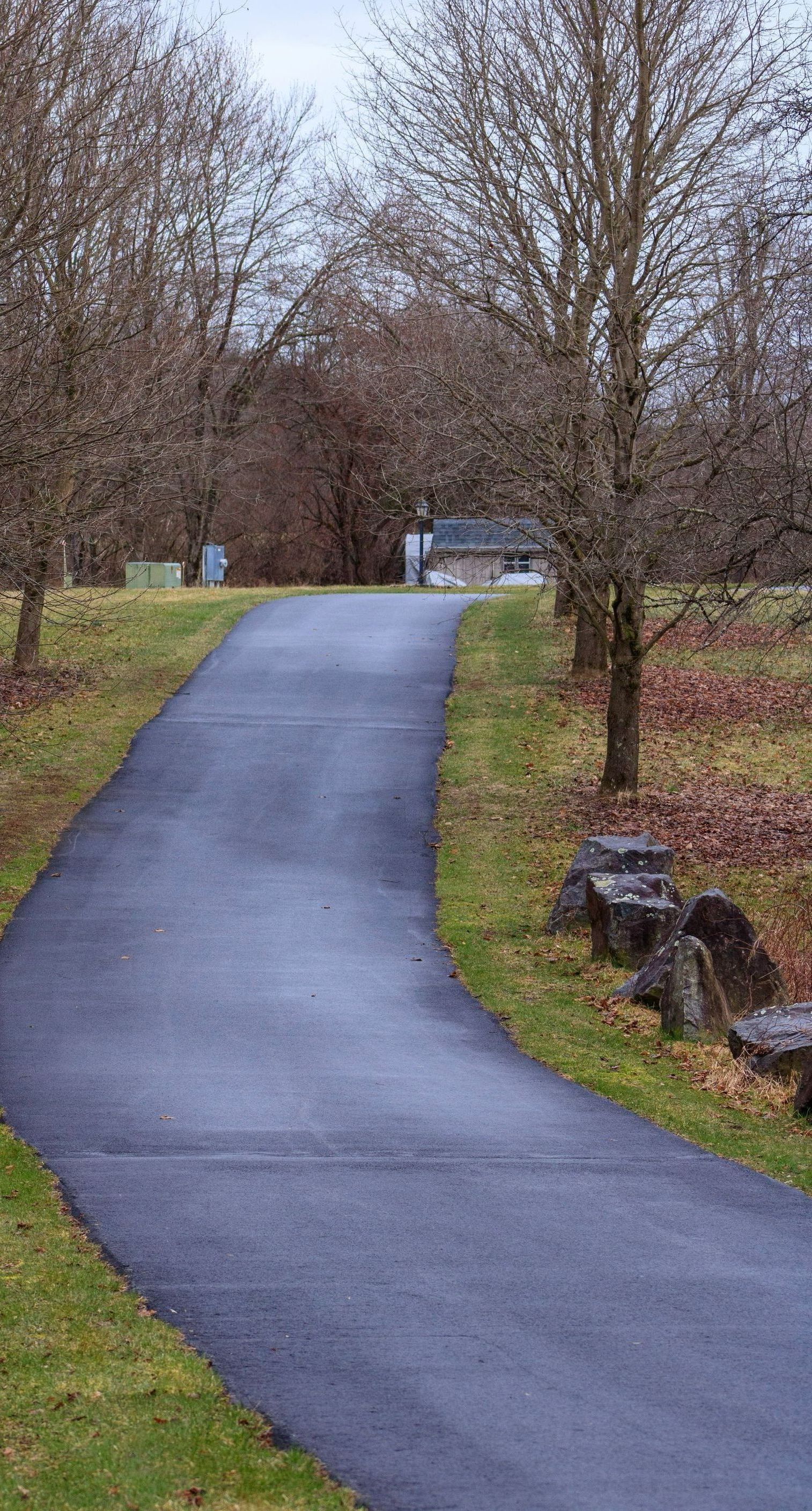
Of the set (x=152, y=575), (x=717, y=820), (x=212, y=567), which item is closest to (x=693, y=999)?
(x=717, y=820)

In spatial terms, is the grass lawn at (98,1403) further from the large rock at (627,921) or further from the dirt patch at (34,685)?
the dirt patch at (34,685)

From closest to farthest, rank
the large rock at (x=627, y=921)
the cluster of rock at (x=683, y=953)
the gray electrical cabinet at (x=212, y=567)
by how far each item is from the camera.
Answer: the cluster of rock at (x=683, y=953) < the large rock at (x=627, y=921) < the gray electrical cabinet at (x=212, y=567)

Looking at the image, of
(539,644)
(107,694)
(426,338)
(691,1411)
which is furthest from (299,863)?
(539,644)

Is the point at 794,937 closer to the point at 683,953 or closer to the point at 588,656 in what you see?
the point at 683,953

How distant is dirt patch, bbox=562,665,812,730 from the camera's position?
83.4 feet

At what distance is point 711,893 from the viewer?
11.8 metres

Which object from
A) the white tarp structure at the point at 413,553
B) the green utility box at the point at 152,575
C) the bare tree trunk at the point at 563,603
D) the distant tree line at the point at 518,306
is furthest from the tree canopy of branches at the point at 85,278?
the white tarp structure at the point at 413,553

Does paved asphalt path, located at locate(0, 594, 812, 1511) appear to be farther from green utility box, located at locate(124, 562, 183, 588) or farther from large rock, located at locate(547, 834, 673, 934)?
green utility box, located at locate(124, 562, 183, 588)

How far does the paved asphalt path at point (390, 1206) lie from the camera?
15.1 feet

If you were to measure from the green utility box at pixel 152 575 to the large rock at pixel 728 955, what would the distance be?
103ft

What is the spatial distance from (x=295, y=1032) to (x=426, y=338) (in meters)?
10.0

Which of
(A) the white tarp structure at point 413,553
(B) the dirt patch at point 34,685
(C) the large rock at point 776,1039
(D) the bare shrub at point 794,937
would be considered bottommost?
(D) the bare shrub at point 794,937

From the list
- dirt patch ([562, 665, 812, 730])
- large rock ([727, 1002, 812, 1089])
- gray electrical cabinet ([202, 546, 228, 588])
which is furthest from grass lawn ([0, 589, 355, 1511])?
gray electrical cabinet ([202, 546, 228, 588])

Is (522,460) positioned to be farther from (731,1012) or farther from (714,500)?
(731,1012)
